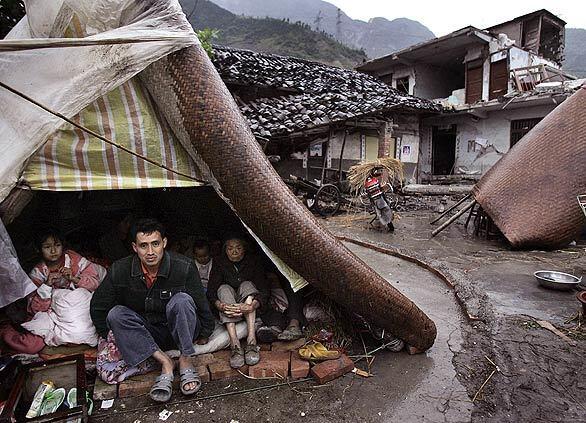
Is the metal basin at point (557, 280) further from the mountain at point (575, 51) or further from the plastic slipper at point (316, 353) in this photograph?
the mountain at point (575, 51)

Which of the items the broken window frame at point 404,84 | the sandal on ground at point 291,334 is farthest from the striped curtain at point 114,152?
the broken window frame at point 404,84

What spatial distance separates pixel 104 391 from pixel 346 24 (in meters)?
82.1

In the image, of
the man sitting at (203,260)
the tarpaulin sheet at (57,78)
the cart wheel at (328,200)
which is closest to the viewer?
the tarpaulin sheet at (57,78)

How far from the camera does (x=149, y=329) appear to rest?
2818mm

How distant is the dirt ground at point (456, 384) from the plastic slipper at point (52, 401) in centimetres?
26

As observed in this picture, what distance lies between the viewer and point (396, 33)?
75.1m

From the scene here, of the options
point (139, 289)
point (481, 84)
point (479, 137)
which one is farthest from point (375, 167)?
point (481, 84)

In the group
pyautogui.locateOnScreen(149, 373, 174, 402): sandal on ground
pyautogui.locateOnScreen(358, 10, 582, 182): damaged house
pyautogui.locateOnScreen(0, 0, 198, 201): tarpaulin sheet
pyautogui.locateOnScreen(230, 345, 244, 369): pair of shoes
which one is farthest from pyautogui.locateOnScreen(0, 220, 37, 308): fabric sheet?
pyautogui.locateOnScreen(358, 10, 582, 182): damaged house

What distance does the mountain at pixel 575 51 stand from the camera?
48.1m

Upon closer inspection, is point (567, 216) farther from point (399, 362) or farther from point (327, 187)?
point (327, 187)

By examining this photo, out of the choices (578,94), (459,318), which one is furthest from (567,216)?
(459,318)

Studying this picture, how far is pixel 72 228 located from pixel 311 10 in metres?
90.3

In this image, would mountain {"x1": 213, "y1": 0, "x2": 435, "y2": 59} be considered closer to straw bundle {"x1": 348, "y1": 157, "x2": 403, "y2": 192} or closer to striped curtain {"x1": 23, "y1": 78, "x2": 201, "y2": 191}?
straw bundle {"x1": 348, "y1": 157, "x2": 403, "y2": 192}

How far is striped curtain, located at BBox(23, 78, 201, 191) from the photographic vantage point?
2568mm
